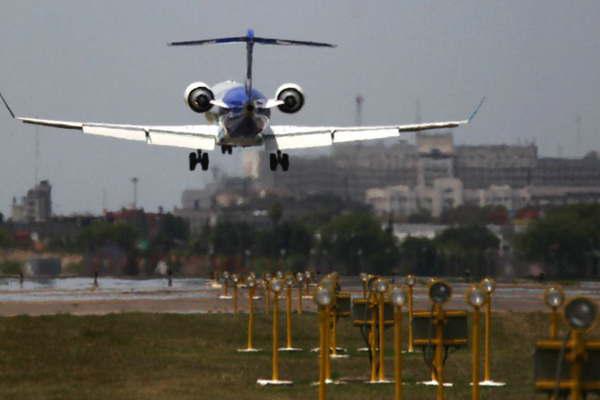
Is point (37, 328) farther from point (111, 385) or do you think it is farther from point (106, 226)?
point (106, 226)

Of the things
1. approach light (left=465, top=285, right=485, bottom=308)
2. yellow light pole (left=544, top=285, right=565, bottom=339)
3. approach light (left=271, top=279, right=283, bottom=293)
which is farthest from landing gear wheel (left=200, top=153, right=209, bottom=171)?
yellow light pole (left=544, top=285, right=565, bottom=339)

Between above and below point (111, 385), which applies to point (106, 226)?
above

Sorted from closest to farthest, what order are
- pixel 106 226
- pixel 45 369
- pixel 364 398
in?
pixel 364 398
pixel 45 369
pixel 106 226

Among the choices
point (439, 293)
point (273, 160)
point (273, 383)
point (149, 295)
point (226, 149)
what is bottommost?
point (273, 383)

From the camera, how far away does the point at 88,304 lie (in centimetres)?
8731

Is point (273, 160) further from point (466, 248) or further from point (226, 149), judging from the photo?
point (466, 248)

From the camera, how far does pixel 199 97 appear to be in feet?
241

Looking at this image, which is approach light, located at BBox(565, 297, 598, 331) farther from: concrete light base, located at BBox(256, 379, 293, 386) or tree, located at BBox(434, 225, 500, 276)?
tree, located at BBox(434, 225, 500, 276)

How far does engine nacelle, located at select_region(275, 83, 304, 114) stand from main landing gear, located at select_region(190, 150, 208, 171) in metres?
6.25

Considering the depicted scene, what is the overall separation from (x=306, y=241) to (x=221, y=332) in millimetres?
58575

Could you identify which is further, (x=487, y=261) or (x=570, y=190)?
(x=570, y=190)

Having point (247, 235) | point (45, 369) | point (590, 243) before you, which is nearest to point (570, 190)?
point (590, 243)

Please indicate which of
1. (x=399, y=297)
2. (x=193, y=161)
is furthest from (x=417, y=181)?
(x=399, y=297)

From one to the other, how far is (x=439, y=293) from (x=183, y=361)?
1931cm
